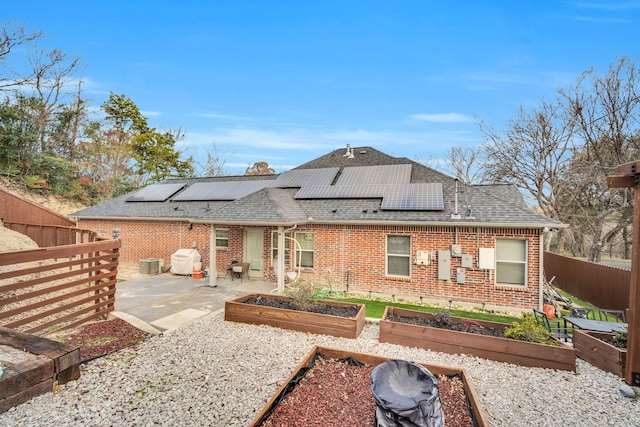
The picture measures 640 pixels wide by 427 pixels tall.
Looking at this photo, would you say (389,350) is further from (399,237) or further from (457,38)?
(457,38)

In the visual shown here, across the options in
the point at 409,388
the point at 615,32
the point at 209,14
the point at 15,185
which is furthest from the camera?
the point at 15,185

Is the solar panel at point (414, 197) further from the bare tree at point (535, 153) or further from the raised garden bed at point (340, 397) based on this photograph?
the bare tree at point (535, 153)

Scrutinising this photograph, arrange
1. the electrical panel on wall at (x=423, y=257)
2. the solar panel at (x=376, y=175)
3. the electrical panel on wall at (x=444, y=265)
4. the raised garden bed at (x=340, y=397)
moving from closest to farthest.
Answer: the raised garden bed at (x=340, y=397)
the electrical panel on wall at (x=444, y=265)
the electrical panel on wall at (x=423, y=257)
the solar panel at (x=376, y=175)

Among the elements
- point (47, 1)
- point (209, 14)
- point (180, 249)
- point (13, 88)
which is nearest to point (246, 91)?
point (209, 14)

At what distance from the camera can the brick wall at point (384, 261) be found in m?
8.47

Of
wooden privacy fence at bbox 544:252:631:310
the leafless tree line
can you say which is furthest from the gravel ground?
the leafless tree line

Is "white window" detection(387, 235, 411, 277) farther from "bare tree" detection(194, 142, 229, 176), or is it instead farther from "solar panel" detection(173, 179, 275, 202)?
"bare tree" detection(194, 142, 229, 176)

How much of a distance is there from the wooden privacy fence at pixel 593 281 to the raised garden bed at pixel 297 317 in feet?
25.5

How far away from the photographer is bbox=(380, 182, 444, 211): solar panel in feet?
31.7

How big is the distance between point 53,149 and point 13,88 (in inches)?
213

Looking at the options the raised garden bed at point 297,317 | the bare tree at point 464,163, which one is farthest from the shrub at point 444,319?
the bare tree at point 464,163

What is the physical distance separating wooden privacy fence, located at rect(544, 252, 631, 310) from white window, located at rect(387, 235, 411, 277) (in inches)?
225

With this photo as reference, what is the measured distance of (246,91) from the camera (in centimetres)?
1933

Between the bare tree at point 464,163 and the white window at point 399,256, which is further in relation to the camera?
the bare tree at point 464,163
